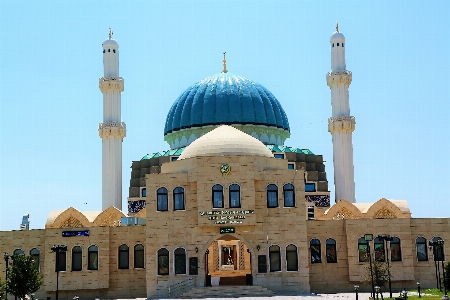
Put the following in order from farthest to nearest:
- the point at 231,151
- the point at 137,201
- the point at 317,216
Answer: the point at 137,201 < the point at 317,216 < the point at 231,151

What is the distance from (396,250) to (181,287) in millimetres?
12187

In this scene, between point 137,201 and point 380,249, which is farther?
point 137,201

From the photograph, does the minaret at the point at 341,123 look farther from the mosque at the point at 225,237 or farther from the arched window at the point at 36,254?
the arched window at the point at 36,254

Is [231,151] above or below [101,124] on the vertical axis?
below

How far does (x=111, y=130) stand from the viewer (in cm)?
4875

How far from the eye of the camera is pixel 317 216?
142 feet

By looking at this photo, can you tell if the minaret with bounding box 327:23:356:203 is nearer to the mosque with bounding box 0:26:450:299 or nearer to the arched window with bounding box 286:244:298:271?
the mosque with bounding box 0:26:450:299

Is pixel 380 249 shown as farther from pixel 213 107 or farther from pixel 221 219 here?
pixel 213 107

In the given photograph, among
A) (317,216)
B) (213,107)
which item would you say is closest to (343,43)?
(213,107)

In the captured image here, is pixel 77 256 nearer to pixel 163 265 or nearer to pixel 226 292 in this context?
pixel 163 265

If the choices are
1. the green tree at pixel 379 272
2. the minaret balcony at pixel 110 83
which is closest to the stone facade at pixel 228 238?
the green tree at pixel 379 272

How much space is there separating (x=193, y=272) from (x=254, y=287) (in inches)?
131

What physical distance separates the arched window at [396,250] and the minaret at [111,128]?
2087 centimetres

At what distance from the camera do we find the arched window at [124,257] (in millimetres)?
36312
